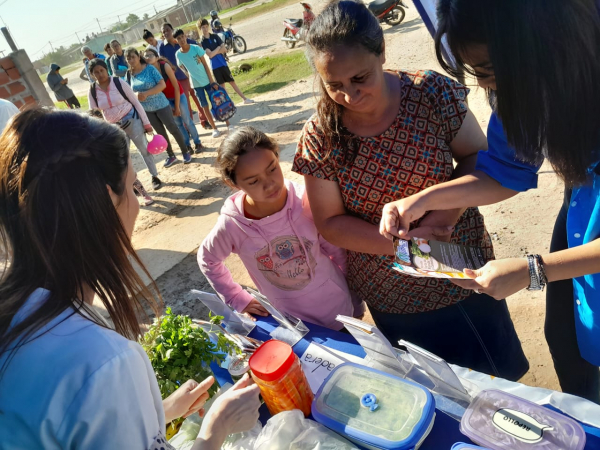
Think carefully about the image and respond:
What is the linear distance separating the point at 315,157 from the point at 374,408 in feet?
2.81

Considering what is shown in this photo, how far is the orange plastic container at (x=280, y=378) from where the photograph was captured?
46.6 inches

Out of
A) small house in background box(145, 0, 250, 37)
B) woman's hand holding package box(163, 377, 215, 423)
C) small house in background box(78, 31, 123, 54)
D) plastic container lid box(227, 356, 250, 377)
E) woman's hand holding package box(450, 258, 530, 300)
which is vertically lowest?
plastic container lid box(227, 356, 250, 377)

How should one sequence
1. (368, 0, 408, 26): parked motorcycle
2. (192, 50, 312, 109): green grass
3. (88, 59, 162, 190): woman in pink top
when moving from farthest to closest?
(368, 0, 408, 26): parked motorcycle, (192, 50, 312, 109): green grass, (88, 59, 162, 190): woman in pink top

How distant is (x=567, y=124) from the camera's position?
101cm

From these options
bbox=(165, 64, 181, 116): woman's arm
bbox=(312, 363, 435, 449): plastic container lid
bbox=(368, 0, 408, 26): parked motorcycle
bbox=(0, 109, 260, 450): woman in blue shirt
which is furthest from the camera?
bbox=(368, 0, 408, 26): parked motorcycle

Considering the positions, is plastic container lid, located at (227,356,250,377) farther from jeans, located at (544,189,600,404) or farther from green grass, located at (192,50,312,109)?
green grass, located at (192,50,312,109)

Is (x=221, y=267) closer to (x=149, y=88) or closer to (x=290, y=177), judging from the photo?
(x=290, y=177)

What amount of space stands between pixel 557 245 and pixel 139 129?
16.6 feet

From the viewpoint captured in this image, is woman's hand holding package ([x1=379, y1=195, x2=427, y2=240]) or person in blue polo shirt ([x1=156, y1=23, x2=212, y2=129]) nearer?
woman's hand holding package ([x1=379, y1=195, x2=427, y2=240])

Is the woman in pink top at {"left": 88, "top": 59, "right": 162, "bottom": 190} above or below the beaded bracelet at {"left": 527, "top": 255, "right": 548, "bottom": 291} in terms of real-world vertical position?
above

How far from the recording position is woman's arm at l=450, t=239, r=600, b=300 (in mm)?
1123

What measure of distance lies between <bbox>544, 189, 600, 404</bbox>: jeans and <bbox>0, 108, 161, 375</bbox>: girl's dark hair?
1.44 meters

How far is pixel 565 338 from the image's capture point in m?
1.61

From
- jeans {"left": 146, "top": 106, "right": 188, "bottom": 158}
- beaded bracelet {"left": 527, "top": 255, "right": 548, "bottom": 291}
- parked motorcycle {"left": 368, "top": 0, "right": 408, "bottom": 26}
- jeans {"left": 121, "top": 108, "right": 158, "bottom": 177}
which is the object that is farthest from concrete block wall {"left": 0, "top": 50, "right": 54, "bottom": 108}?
parked motorcycle {"left": 368, "top": 0, "right": 408, "bottom": 26}
